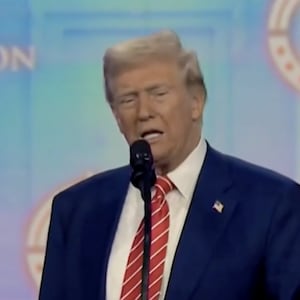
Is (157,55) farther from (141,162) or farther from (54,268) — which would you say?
(54,268)

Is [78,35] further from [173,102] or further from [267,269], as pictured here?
[267,269]

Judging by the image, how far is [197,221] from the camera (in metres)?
1.36

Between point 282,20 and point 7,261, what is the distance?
82 centimetres

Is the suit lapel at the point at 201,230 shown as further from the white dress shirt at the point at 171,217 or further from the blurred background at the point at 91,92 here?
the blurred background at the point at 91,92

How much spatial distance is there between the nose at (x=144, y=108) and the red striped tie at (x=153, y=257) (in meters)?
0.14

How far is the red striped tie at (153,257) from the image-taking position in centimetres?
131

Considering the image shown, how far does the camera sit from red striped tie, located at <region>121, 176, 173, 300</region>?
1306 millimetres

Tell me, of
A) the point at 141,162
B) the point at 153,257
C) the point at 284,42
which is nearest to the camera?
the point at 141,162

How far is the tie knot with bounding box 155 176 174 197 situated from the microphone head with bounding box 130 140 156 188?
21 centimetres

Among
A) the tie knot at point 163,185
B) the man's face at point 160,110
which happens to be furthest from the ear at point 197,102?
the tie knot at point 163,185

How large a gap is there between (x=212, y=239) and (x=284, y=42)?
69 cm

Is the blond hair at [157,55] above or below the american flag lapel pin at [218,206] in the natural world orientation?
above

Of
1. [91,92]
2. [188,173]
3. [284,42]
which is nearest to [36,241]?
[91,92]

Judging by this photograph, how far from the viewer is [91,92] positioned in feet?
6.25
